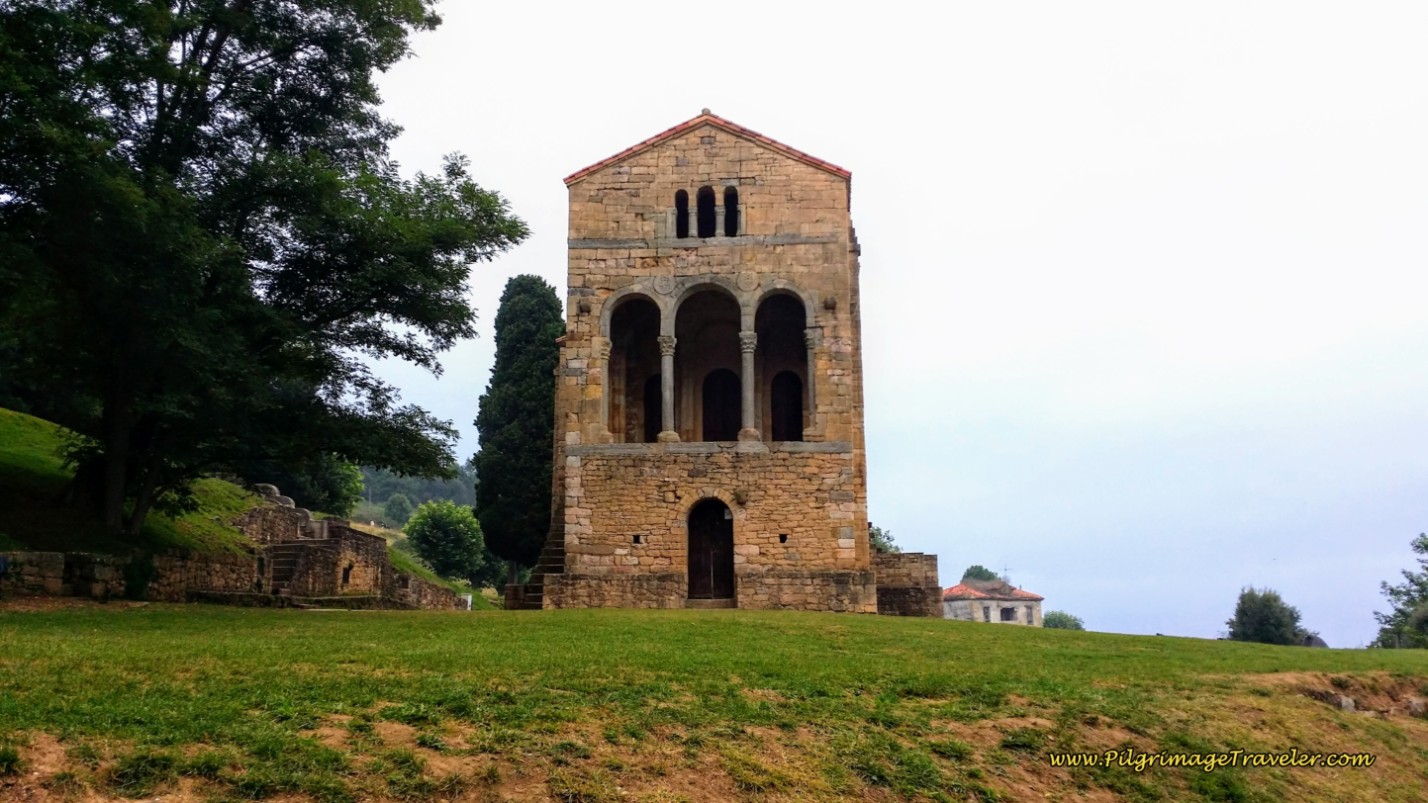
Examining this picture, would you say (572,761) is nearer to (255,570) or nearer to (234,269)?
(234,269)

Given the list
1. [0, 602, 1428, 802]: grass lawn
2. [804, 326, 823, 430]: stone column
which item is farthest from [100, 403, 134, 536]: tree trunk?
[804, 326, 823, 430]: stone column

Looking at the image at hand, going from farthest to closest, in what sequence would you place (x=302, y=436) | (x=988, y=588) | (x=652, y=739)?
(x=988, y=588) → (x=302, y=436) → (x=652, y=739)

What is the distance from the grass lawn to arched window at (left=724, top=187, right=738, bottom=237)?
12152mm

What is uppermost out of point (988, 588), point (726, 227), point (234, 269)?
point (726, 227)

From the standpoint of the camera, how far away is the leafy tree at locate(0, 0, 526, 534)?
14820mm

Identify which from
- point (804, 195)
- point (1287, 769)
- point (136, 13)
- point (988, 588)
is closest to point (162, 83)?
point (136, 13)

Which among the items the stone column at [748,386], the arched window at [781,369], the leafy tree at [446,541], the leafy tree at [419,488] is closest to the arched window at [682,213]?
the stone column at [748,386]

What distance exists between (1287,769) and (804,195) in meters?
16.8

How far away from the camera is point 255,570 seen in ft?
80.6

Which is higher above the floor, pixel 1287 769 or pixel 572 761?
pixel 572 761

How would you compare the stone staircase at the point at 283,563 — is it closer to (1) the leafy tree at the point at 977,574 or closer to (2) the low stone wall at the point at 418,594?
A: (2) the low stone wall at the point at 418,594

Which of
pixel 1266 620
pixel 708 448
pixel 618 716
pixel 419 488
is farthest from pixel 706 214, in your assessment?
pixel 419 488

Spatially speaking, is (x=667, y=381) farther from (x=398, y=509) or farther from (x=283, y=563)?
(x=398, y=509)

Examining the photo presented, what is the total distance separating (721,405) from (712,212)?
5.69 m
